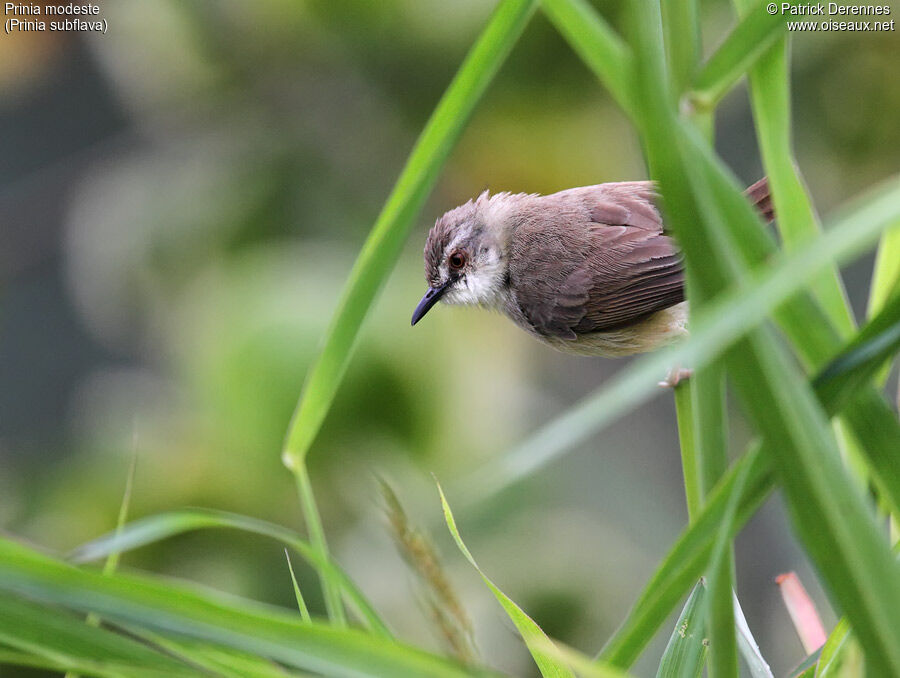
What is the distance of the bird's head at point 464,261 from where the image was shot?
1.67 m


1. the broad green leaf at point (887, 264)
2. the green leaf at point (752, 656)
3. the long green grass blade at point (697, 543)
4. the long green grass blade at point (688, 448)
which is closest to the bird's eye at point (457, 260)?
the long green grass blade at point (688, 448)

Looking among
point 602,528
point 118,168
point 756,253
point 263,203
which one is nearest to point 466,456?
point 602,528

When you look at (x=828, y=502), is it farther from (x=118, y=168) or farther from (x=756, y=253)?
(x=118, y=168)

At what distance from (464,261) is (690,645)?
115 centimetres

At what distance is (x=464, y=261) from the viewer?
1.67 metres

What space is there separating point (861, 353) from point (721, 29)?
A: 228 centimetres

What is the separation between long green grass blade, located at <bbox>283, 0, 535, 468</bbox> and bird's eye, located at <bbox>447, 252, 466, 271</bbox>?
1042 millimetres

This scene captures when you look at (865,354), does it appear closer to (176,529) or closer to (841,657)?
(841,657)

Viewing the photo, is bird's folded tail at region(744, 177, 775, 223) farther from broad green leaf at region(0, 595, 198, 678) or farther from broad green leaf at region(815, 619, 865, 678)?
broad green leaf at region(0, 595, 198, 678)

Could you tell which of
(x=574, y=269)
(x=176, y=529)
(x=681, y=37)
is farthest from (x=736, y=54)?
(x=574, y=269)

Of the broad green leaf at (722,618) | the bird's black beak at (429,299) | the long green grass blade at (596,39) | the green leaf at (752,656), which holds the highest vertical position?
the long green grass blade at (596,39)

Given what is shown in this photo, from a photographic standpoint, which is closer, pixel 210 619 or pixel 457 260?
pixel 210 619

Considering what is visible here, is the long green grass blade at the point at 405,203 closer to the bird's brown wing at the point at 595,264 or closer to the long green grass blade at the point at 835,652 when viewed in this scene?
the long green grass blade at the point at 835,652

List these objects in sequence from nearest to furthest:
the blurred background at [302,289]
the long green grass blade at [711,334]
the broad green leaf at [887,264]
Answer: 1. the long green grass blade at [711,334]
2. the broad green leaf at [887,264]
3. the blurred background at [302,289]
